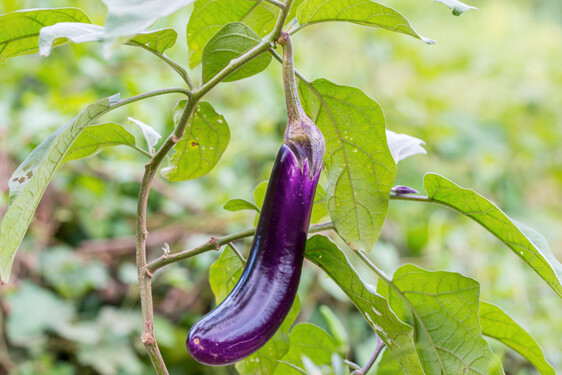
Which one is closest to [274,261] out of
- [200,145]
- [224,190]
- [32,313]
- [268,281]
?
Answer: [268,281]

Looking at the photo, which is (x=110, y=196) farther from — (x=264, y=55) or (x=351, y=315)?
(x=264, y=55)

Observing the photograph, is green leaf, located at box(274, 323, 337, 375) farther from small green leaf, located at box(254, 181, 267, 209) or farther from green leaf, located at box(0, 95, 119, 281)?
green leaf, located at box(0, 95, 119, 281)

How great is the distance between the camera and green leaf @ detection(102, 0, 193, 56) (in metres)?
0.30

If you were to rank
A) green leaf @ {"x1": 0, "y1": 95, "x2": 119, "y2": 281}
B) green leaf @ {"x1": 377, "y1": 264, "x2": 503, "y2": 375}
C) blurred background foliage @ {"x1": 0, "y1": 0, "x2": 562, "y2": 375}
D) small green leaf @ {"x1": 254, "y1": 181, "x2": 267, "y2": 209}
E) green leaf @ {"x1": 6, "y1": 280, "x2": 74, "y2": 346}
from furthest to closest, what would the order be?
blurred background foliage @ {"x1": 0, "y1": 0, "x2": 562, "y2": 375} < green leaf @ {"x1": 6, "y1": 280, "x2": 74, "y2": 346} < small green leaf @ {"x1": 254, "y1": 181, "x2": 267, "y2": 209} < green leaf @ {"x1": 377, "y1": 264, "x2": 503, "y2": 375} < green leaf @ {"x1": 0, "y1": 95, "x2": 119, "y2": 281}

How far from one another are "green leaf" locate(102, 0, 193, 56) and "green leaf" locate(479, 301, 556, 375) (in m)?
0.45

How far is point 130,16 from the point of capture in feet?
1.02

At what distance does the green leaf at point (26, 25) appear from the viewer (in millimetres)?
475

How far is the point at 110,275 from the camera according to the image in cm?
174

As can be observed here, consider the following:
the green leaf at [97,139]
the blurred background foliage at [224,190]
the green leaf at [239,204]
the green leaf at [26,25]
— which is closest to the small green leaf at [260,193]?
the green leaf at [239,204]

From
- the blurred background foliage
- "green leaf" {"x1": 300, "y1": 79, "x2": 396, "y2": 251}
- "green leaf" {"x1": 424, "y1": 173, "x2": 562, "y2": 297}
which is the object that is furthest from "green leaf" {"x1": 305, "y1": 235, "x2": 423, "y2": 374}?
the blurred background foliage

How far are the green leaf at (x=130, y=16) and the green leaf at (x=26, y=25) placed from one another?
7.6 inches

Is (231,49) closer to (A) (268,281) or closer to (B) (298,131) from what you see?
(B) (298,131)

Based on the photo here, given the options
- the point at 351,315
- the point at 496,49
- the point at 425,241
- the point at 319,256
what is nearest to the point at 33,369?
the point at 351,315

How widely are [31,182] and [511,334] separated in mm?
487
